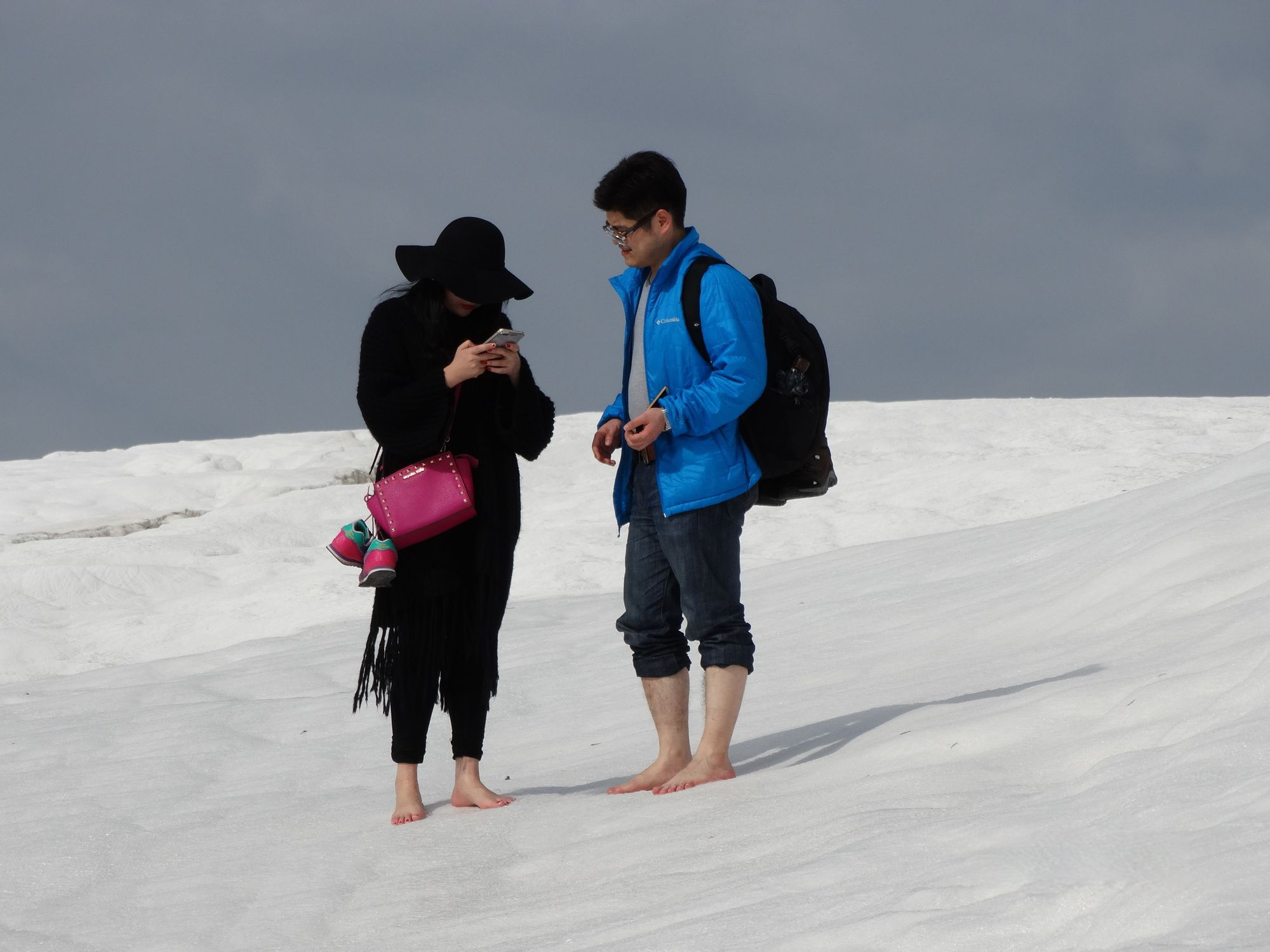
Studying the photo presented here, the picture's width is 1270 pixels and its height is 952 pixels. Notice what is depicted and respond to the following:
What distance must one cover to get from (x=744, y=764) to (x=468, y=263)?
5.79 ft

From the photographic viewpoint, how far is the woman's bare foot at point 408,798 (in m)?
3.98

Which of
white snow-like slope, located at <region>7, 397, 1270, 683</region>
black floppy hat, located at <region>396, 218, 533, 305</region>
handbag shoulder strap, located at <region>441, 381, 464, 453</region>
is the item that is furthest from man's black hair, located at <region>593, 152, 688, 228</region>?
white snow-like slope, located at <region>7, 397, 1270, 683</region>

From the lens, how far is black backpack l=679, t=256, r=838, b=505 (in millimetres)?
3697

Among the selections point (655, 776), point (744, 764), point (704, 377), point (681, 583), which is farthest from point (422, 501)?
point (744, 764)

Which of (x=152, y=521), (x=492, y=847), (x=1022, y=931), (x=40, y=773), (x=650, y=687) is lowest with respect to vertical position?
(x=152, y=521)

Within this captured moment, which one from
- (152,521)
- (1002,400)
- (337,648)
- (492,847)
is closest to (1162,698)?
(492,847)

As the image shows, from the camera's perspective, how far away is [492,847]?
11.5 feet

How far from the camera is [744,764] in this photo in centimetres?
412

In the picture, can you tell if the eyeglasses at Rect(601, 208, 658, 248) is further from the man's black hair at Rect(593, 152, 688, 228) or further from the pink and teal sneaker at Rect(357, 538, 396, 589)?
the pink and teal sneaker at Rect(357, 538, 396, 589)

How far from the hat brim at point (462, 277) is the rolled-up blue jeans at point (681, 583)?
66 centimetres

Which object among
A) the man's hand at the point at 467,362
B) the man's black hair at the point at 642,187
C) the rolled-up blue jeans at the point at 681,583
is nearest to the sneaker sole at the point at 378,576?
the man's hand at the point at 467,362

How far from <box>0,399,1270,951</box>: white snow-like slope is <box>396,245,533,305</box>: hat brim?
1521 millimetres

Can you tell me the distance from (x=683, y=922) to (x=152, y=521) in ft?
40.7

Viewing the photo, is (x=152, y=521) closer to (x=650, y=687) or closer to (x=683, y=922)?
(x=650, y=687)
